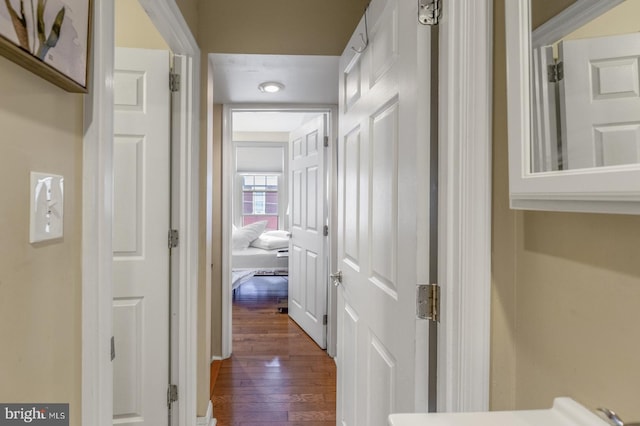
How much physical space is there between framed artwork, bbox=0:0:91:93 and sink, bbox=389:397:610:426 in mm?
911

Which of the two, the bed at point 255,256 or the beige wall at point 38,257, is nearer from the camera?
the beige wall at point 38,257

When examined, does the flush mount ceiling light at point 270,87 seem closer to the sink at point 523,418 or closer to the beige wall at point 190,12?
the beige wall at point 190,12

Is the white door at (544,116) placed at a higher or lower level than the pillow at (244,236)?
higher

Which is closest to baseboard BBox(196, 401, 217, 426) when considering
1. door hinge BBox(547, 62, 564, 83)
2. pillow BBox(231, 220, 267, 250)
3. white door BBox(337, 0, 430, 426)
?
white door BBox(337, 0, 430, 426)

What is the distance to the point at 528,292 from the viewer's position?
0.73m

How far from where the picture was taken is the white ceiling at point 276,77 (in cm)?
201

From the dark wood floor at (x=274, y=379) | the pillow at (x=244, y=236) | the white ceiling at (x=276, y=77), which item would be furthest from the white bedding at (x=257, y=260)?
the white ceiling at (x=276, y=77)

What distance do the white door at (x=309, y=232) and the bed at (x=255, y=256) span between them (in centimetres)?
86

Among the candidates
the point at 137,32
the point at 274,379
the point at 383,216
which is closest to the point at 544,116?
the point at 383,216

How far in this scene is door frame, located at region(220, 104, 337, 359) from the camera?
9.08 ft

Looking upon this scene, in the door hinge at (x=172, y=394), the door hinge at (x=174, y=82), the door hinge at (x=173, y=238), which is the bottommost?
the door hinge at (x=172, y=394)

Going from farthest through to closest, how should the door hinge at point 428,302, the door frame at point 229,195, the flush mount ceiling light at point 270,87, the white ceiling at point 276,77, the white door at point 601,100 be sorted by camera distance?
the door frame at point 229,195 → the flush mount ceiling light at point 270,87 → the white ceiling at point 276,77 → the door hinge at point 428,302 → the white door at point 601,100

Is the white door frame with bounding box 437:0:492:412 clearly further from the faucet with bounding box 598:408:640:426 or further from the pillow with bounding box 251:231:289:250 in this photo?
the pillow with bounding box 251:231:289:250

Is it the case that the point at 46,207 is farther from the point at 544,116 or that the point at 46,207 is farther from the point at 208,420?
the point at 208,420
